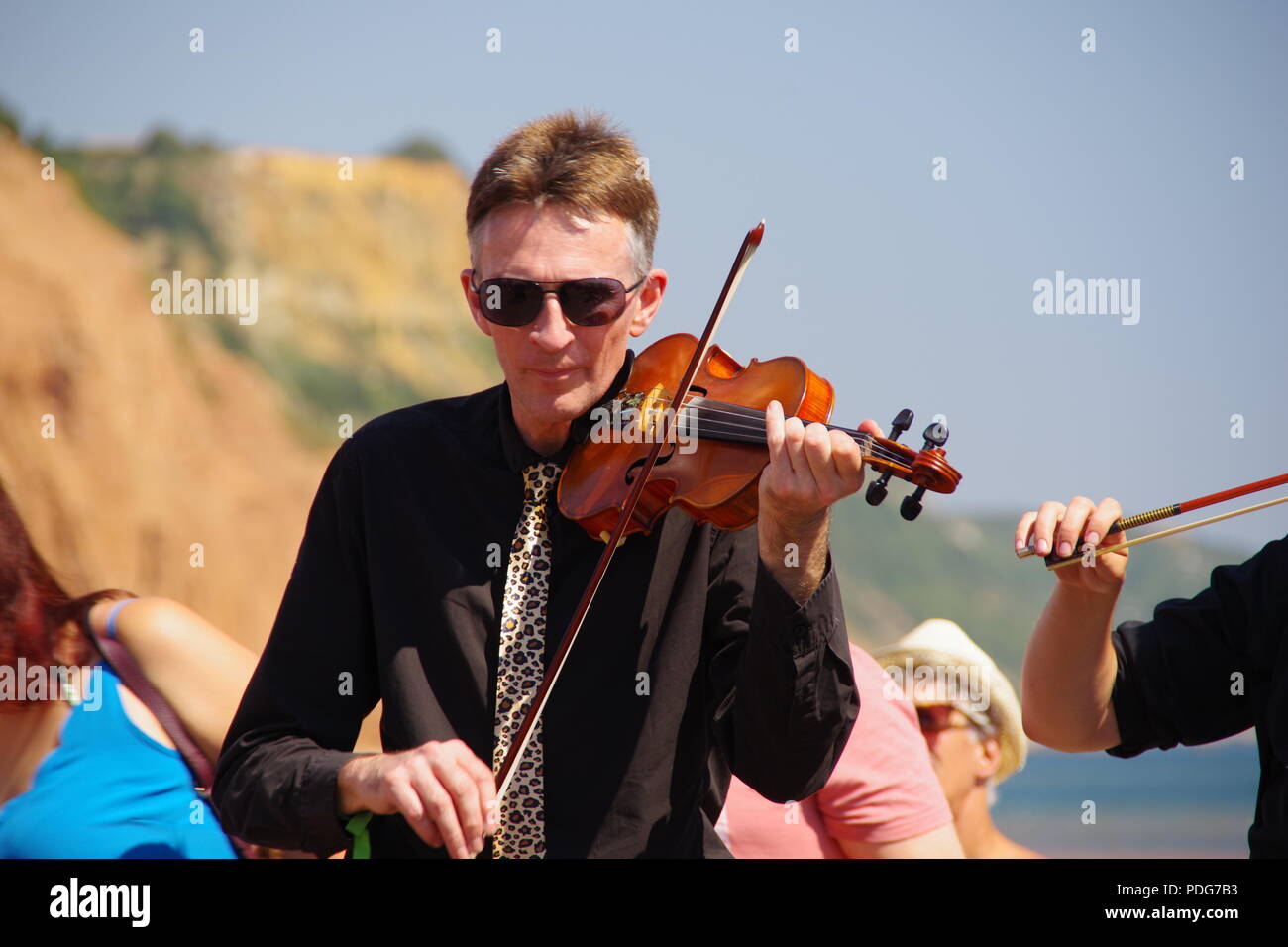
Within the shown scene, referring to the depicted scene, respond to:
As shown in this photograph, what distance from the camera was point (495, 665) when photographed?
6.14ft

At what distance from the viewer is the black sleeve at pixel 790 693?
67.1 inches

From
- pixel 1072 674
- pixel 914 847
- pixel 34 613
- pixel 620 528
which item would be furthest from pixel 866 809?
pixel 34 613

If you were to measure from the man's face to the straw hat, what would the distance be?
1482 millimetres

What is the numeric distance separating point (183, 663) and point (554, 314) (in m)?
1.25

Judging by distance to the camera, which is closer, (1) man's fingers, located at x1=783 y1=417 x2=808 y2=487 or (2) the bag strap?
(1) man's fingers, located at x1=783 y1=417 x2=808 y2=487

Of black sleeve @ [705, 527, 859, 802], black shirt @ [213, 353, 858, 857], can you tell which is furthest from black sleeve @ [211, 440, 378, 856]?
black sleeve @ [705, 527, 859, 802]

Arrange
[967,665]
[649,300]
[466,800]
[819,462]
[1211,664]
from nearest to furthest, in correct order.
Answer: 1. [466,800]
2. [819,462]
3. [1211,664]
4. [649,300]
5. [967,665]

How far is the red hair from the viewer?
8.75 feet

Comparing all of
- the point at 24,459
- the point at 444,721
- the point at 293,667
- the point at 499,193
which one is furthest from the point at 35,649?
the point at 24,459

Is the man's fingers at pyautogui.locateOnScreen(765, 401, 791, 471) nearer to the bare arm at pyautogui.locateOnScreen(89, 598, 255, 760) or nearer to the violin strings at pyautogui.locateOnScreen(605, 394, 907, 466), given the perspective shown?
the violin strings at pyautogui.locateOnScreen(605, 394, 907, 466)

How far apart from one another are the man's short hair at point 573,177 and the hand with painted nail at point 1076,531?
0.65 metres

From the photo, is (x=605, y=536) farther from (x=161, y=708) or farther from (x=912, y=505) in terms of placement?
(x=161, y=708)
